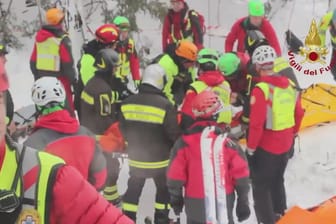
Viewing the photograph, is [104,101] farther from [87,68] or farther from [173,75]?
[173,75]

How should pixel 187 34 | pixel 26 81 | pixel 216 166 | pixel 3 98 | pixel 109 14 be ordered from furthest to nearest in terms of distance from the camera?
pixel 109 14
pixel 26 81
pixel 187 34
pixel 216 166
pixel 3 98

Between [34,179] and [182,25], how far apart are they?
734cm

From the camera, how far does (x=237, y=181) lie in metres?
4.96

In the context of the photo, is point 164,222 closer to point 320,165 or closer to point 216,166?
point 216,166

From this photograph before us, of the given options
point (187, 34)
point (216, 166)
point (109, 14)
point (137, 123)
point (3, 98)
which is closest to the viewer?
point (3, 98)

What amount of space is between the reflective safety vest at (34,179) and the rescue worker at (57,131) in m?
2.67

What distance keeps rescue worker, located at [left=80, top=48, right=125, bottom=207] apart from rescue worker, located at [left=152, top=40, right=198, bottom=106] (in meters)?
0.84

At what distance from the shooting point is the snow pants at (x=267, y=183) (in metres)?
5.93

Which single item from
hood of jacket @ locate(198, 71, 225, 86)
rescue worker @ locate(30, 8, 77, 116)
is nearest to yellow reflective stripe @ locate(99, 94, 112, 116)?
hood of jacket @ locate(198, 71, 225, 86)

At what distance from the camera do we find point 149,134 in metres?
5.77

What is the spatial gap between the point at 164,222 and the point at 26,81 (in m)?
4.94

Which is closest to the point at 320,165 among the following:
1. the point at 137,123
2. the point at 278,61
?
the point at 278,61

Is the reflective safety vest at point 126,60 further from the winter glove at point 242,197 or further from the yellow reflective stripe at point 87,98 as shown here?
the winter glove at point 242,197

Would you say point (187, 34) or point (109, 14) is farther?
point (109, 14)
